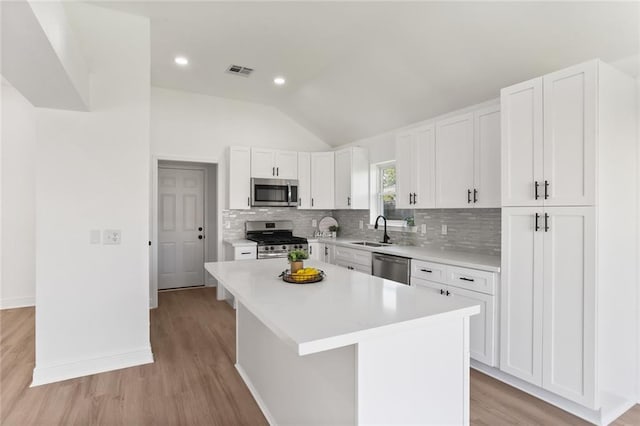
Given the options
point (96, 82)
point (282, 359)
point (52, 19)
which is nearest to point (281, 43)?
point (96, 82)

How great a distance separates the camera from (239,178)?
4.96 metres

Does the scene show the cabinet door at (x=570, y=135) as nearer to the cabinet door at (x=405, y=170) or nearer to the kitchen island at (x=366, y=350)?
the kitchen island at (x=366, y=350)

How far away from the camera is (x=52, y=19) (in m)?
1.73

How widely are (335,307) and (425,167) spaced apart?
2.47 metres

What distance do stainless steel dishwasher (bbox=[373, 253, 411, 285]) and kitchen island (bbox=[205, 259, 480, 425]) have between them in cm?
145

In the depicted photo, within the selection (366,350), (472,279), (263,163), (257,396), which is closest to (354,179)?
(263,163)

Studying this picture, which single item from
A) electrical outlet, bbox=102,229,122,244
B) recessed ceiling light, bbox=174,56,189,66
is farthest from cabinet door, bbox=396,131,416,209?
electrical outlet, bbox=102,229,122,244

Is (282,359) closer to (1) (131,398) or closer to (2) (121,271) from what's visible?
(1) (131,398)

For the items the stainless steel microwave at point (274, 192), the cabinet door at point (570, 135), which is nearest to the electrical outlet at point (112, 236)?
the stainless steel microwave at point (274, 192)

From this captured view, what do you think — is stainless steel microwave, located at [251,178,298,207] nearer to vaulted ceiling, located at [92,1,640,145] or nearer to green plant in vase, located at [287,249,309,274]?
vaulted ceiling, located at [92,1,640,145]

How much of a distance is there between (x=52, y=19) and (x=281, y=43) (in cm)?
208

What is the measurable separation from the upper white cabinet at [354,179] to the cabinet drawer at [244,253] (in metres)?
1.52

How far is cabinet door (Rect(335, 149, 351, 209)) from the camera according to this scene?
200 inches

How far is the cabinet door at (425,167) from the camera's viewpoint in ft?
11.5
